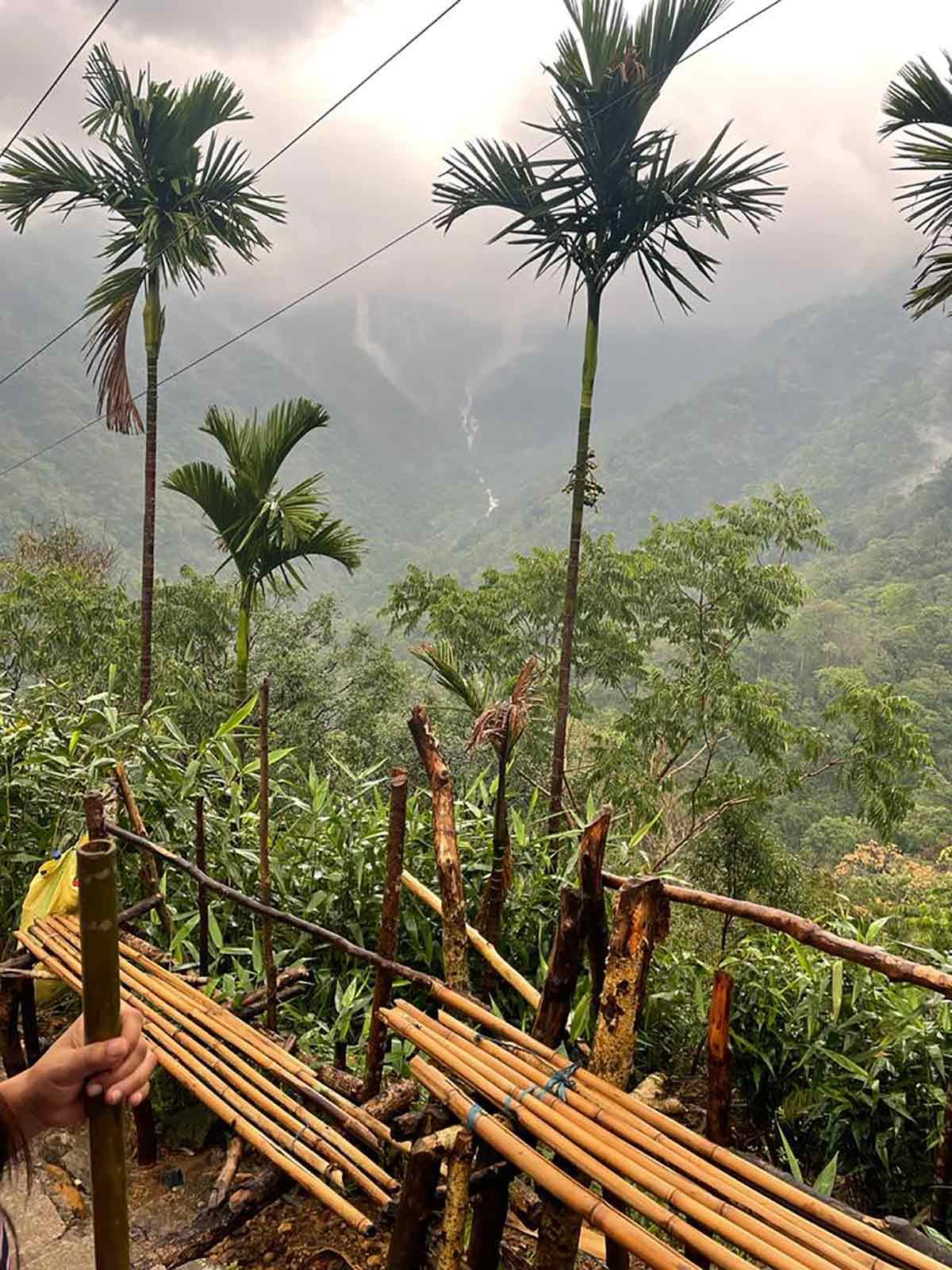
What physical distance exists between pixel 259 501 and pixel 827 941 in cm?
445

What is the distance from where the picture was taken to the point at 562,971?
4.76 feet

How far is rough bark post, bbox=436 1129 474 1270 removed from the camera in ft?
4.17

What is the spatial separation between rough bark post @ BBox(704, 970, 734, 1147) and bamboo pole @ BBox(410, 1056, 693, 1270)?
0.56m

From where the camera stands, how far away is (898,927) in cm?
346

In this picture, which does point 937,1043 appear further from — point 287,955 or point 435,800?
point 287,955

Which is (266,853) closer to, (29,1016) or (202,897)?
(202,897)

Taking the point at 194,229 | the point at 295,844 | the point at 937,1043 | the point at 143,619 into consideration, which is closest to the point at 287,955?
the point at 295,844

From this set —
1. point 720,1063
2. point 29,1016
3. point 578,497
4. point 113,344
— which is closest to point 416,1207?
point 720,1063

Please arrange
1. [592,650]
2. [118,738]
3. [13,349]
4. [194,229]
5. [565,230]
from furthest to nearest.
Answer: [13,349] < [592,650] < [194,229] < [565,230] < [118,738]

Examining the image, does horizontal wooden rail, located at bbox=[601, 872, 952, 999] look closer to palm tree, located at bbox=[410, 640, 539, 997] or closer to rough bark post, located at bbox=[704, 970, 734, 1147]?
rough bark post, located at bbox=[704, 970, 734, 1147]

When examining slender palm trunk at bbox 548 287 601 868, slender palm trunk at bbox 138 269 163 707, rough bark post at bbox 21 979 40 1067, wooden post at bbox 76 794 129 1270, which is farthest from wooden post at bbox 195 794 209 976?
slender palm trunk at bbox 138 269 163 707

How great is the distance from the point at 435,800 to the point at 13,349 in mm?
67784

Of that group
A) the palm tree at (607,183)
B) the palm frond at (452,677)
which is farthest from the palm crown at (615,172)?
the palm frond at (452,677)

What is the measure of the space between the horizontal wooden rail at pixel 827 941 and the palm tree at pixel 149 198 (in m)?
4.47
